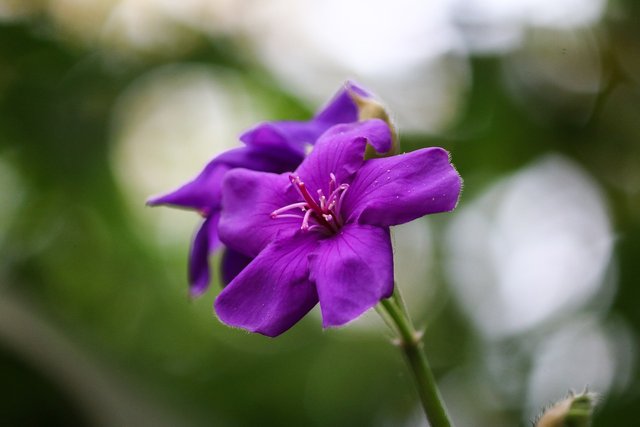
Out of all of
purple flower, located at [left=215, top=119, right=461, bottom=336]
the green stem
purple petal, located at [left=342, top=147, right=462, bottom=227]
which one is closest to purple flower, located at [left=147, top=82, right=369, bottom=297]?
purple flower, located at [left=215, top=119, right=461, bottom=336]

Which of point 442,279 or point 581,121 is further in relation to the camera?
point 442,279

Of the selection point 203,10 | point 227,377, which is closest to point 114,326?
point 227,377

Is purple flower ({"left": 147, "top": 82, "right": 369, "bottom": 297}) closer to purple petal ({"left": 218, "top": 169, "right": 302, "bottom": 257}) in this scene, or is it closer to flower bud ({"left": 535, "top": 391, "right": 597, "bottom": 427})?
purple petal ({"left": 218, "top": 169, "right": 302, "bottom": 257})

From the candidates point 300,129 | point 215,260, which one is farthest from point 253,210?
point 215,260

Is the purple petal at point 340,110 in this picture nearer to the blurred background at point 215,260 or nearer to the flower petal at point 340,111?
the flower petal at point 340,111

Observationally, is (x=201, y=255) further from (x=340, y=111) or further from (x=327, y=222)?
(x=340, y=111)

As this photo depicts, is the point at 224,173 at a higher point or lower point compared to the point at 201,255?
higher

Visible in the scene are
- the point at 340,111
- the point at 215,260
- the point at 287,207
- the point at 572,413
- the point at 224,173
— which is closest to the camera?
the point at 572,413

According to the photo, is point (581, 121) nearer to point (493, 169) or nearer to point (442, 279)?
point (493, 169)
